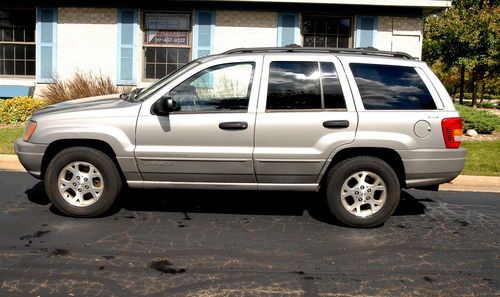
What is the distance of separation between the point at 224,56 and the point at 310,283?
2.53 m

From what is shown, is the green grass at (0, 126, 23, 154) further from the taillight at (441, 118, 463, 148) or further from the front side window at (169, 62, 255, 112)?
the taillight at (441, 118, 463, 148)

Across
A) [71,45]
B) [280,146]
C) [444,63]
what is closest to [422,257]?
[280,146]

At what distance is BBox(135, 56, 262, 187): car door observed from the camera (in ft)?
17.7

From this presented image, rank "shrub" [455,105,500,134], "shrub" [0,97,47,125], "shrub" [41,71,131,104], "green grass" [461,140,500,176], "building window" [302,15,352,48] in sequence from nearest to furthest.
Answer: "green grass" [461,140,500,176] < "shrub" [455,105,500,134] < "shrub" [0,97,47,125] < "shrub" [41,71,131,104] < "building window" [302,15,352,48]

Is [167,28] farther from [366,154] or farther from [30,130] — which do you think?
[366,154]

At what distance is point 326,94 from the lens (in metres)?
5.51

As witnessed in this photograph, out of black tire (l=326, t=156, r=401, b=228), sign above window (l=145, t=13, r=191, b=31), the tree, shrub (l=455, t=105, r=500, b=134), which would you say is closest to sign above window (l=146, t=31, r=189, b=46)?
sign above window (l=145, t=13, r=191, b=31)

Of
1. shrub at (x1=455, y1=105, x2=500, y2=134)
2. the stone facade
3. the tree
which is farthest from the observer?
the tree

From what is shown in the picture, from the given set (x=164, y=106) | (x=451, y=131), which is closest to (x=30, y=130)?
(x=164, y=106)

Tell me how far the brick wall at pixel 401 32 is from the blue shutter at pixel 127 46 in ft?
20.7

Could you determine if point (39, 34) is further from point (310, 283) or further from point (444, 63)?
point (444, 63)

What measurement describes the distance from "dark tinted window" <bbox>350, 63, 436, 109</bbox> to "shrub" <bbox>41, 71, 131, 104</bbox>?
8.64 m

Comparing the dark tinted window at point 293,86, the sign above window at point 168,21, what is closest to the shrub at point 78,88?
the sign above window at point 168,21

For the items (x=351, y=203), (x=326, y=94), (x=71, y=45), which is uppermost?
(x=71, y=45)
